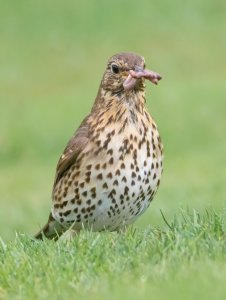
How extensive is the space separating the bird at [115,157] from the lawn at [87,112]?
1.20 ft

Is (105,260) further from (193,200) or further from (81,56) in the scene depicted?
(81,56)

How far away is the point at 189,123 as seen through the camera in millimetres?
23016

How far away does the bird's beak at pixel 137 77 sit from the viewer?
8723 millimetres

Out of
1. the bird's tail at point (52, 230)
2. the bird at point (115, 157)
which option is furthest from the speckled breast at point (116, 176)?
the bird's tail at point (52, 230)

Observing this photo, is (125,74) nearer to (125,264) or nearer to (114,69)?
(114,69)

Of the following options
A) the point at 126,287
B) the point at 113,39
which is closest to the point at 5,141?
the point at 113,39

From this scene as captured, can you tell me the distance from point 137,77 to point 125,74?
0.22m

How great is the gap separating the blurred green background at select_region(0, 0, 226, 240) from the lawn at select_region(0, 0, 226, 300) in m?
0.04

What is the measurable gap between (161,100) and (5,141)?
3235 millimetres

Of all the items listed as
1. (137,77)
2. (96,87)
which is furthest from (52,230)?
(96,87)

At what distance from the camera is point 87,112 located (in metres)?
23.8

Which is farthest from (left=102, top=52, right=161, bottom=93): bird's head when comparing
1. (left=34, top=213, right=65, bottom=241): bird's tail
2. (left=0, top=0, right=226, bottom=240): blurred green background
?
(left=0, top=0, right=226, bottom=240): blurred green background

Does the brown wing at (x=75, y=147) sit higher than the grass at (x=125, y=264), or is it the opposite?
the brown wing at (x=75, y=147)

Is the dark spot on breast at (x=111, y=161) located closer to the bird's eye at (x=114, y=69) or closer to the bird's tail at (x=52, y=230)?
the bird's eye at (x=114, y=69)
